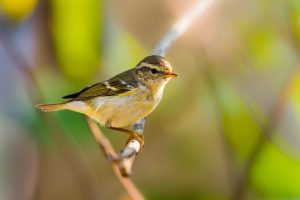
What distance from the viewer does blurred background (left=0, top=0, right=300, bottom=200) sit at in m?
2.04

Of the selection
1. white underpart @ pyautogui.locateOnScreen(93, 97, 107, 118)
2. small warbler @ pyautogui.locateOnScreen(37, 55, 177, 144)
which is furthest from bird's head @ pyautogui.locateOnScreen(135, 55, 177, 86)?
white underpart @ pyautogui.locateOnScreen(93, 97, 107, 118)

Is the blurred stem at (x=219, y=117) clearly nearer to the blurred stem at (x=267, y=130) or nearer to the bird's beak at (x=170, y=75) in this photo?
the blurred stem at (x=267, y=130)

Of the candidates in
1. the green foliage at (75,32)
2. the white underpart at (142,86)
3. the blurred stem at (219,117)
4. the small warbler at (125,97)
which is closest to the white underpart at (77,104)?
the small warbler at (125,97)

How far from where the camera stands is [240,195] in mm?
1960

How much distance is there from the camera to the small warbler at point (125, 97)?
167 centimetres

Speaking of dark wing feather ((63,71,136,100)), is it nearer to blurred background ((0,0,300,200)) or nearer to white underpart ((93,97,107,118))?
white underpart ((93,97,107,118))

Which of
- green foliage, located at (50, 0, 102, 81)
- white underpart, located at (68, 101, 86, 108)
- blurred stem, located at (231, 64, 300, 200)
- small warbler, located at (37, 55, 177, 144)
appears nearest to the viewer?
small warbler, located at (37, 55, 177, 144)

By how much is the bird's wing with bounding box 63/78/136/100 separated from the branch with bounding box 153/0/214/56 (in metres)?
0.13

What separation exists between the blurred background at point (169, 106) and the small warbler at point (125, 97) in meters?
0.28

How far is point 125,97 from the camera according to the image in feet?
5.68

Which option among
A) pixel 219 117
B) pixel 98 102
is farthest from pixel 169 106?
pixel 98 102

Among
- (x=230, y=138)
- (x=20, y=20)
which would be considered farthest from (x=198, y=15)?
(x=20, y=20)

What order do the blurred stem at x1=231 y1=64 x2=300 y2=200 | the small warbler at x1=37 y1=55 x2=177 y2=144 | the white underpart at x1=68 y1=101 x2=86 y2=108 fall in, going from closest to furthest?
the small warbler at x1=37 y1=55 x2=177 y2=144 → the white underpart at x1=68 y1=101 x2=86 y2=108 → the blurred stem at x1=231 y1=64 x2=300 y2=200

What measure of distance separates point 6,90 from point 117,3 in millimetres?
603
